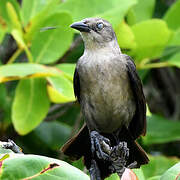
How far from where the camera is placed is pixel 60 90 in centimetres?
404

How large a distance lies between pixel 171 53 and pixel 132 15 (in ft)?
1.77

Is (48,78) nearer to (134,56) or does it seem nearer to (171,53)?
(134,56)

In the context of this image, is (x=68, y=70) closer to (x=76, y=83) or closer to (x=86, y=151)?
(x=76, y=83)

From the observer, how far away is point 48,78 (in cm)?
417

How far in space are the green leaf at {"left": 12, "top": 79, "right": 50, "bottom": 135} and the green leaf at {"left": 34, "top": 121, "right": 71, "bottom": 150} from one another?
2.80 feet

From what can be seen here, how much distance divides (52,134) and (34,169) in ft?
9.18

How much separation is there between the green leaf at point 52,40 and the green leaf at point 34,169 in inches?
81.9

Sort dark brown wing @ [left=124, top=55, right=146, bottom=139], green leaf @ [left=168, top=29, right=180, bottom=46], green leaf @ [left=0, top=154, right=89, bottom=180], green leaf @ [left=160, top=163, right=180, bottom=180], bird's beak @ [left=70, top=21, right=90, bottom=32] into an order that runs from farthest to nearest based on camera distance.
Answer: green leaf @ [left=168, top=29, right=180, bottom=46], dark brown wing @ [left=124, top=55, right=146, bottom=139], bird's beak @ [left=70, top=21, right=90, bottom=32], green leaf @ [left=160, top=163, right=180, bottom=180], green leaf @ [left=0, top=154, right=89, bottom=180]

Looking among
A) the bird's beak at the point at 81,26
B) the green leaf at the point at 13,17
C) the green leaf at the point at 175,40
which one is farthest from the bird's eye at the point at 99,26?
the green leaf at the point at 175,40

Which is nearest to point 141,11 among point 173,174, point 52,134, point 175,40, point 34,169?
point 175,40

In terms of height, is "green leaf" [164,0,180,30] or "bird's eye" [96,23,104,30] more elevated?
"bird's eye" [96,23,104,30]

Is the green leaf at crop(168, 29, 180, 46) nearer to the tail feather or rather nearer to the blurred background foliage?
the blurred background foliage

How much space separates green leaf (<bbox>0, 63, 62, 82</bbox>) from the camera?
12.8 ft

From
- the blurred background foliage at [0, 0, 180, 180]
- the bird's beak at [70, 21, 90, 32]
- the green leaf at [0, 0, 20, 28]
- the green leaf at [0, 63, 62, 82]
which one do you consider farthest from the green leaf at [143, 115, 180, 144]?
the green leaf at [0, 0, 20, 28]
